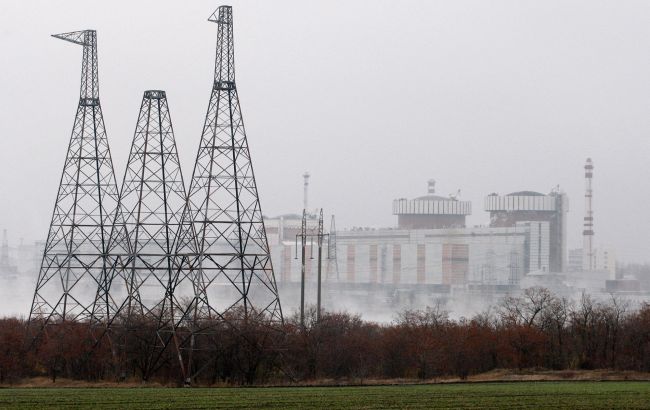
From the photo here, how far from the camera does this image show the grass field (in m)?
28.0

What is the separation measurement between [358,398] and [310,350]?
16.5 meters

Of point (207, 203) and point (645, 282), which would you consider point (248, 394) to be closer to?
point (207, 203)

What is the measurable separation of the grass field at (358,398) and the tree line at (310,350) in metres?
7.97

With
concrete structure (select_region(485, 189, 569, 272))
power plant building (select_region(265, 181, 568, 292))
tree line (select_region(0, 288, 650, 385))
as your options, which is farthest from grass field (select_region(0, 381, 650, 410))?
concrete structure (select_region(485, 189, 569, 272))

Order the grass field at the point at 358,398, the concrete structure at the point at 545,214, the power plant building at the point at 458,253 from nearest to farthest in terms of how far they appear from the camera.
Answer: the grass field at the point at 358,398 < the power plant building at the point at 458,253 < the concrete structure at the point at 545,214

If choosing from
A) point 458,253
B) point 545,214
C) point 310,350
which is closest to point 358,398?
point 310,350

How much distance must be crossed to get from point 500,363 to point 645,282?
137427 mm

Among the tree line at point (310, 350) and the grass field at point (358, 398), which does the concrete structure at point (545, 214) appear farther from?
the grass field at point (358, 398)

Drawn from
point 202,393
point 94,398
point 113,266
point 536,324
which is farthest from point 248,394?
point 536,324

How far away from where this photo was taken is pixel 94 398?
3036 centimetres

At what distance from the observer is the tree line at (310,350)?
142 ft

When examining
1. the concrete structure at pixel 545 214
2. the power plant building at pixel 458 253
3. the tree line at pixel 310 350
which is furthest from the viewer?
the concrete structure at pixel 545 214

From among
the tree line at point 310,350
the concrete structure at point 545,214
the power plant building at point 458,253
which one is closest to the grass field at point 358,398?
the tree line at point 310,350

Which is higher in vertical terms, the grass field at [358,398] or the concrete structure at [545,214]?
the concrete structure at [545,214]
